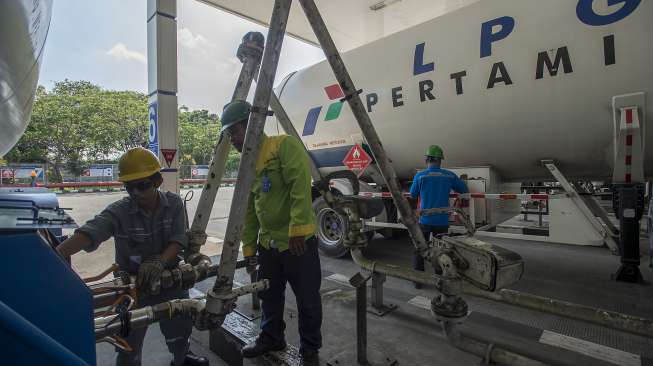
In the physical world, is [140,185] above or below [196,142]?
below

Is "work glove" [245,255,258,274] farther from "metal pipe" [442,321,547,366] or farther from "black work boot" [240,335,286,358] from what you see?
"metal pipe" [442,321,547,366]

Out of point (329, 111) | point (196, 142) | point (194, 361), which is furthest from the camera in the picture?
point (196, 142)

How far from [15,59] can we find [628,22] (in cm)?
419

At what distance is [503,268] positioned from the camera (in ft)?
4.66

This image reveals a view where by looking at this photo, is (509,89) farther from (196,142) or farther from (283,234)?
(196,142)

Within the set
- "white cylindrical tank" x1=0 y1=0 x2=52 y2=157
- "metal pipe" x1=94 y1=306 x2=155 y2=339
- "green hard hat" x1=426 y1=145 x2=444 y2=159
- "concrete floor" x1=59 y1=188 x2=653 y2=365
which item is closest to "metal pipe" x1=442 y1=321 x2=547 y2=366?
"concrete floor" x1=59 y1=188 x2=653 y2=365

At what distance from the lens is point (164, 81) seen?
4160 millimetres

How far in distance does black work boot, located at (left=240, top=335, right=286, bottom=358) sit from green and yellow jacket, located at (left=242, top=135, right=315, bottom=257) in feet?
2.20

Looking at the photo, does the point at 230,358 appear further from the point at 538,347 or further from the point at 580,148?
the point at 580,148

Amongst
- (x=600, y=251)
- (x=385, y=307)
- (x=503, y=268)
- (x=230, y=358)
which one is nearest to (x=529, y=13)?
(x=503, y=268)

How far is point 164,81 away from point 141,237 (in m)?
2.97

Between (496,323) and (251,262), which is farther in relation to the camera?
(496,323)

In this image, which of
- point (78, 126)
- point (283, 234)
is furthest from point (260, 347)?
point (78, 126)

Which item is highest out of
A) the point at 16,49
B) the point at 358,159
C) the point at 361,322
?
the point at 16,49
